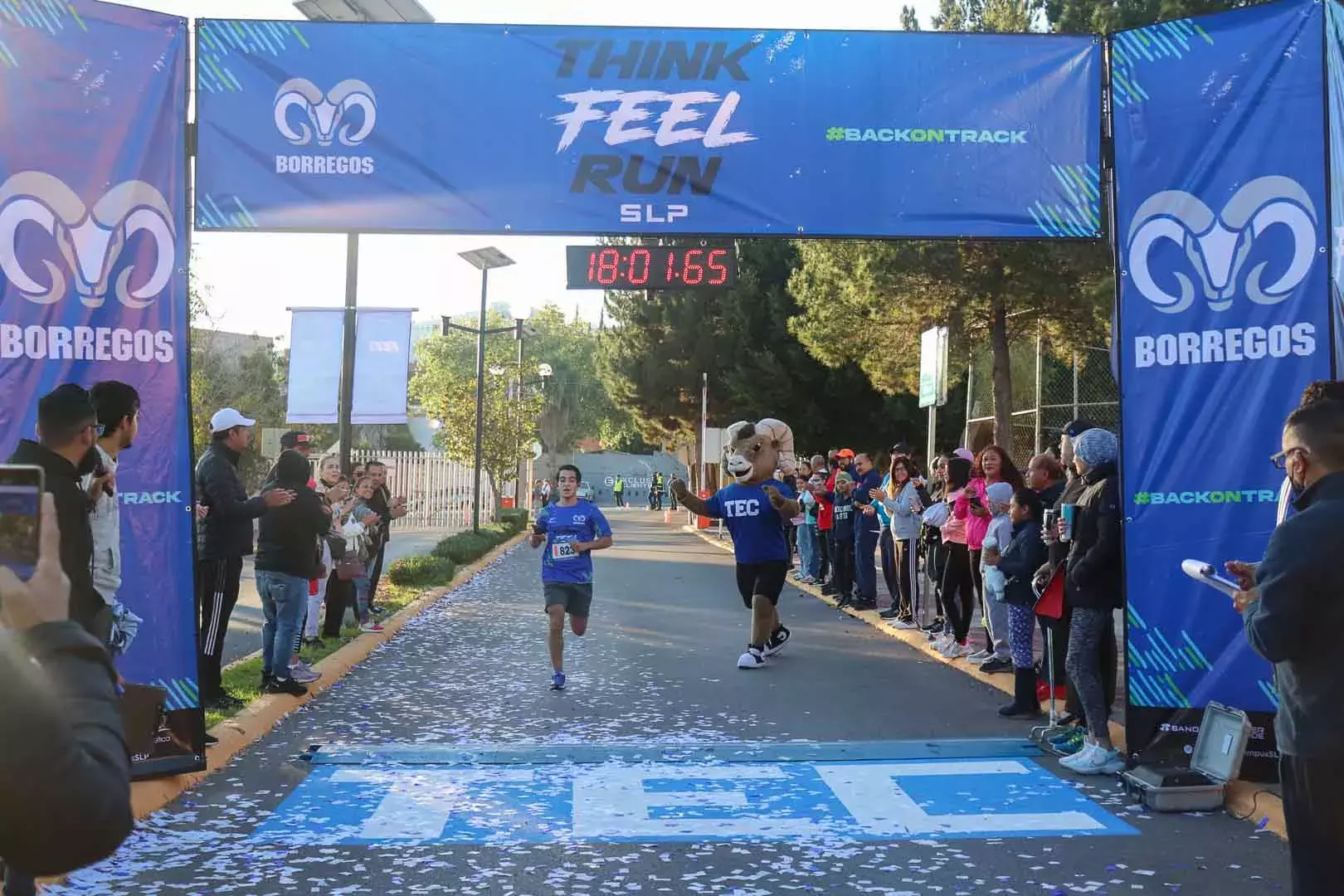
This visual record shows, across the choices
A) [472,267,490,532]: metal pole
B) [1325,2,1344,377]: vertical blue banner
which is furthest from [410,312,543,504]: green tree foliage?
[1325,2,1344,377]: vertical blue banner

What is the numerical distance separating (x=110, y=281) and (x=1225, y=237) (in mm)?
6094

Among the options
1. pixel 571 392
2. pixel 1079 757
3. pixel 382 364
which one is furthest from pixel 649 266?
pixel 571 392

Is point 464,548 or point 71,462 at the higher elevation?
point 71,462

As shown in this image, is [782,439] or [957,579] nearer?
[957,579]

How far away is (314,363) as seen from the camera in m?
16.1

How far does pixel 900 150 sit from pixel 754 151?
96cm

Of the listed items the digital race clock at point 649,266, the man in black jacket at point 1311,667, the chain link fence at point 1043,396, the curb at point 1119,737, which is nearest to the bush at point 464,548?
the curb at point 1119,737

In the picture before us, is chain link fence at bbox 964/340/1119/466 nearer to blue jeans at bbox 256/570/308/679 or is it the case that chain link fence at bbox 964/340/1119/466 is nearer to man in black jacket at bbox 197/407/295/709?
blue jeans at bbox 256/570/308/679

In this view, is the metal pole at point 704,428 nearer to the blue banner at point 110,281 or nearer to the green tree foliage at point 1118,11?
the green tree foliage at point 1118,11

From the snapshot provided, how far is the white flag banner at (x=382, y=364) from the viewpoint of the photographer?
16.6 m

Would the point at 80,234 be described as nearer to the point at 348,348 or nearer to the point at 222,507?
the point at 222,507

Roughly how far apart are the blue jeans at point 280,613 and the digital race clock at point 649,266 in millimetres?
3103

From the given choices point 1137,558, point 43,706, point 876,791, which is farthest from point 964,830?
point 43,706

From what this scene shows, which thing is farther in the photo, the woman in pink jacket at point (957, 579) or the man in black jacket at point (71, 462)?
the woman in pink jacket at point (957, 579)
